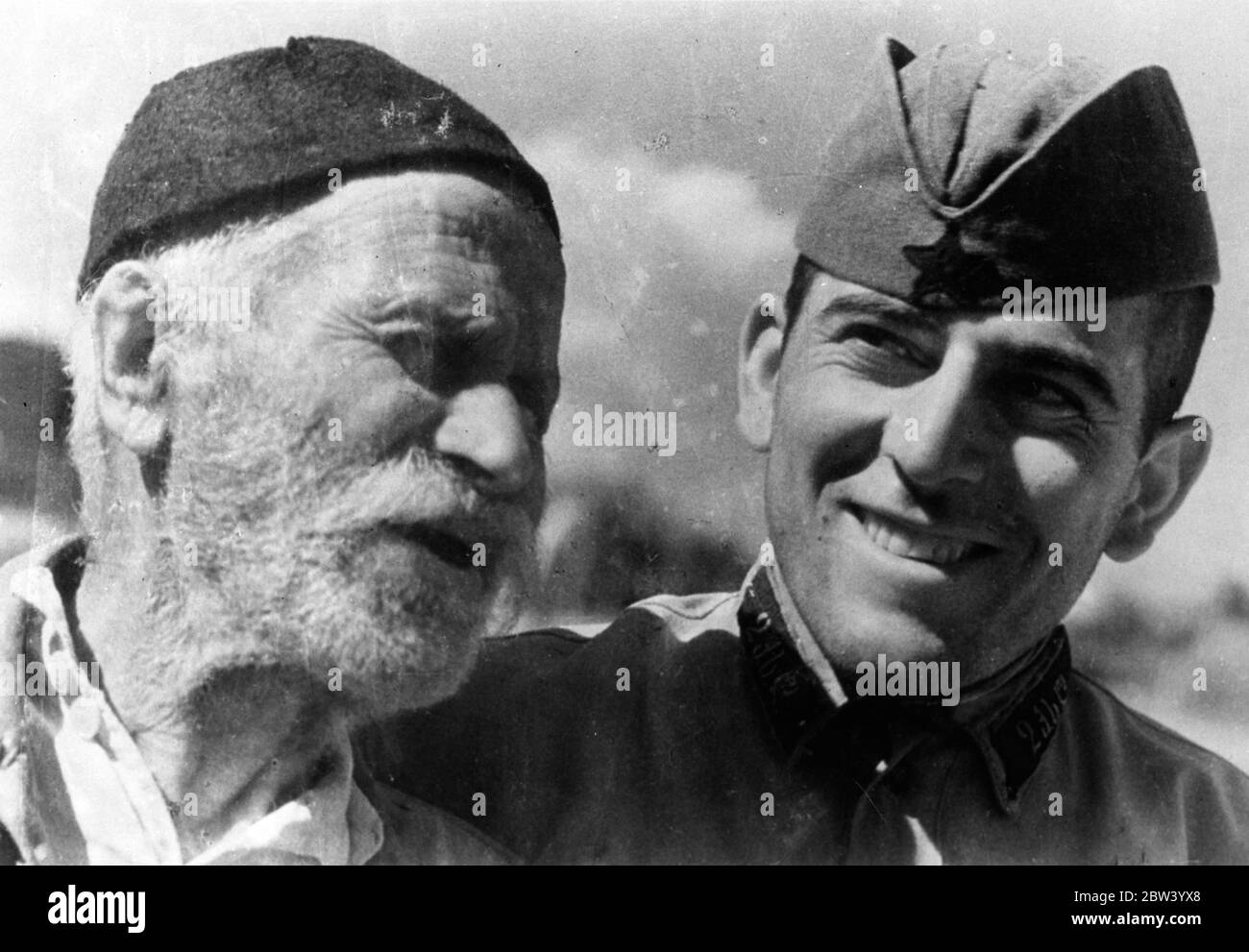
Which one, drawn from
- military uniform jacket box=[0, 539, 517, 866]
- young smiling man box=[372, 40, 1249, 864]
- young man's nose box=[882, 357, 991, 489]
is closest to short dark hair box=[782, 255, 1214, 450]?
young smiling man box=[372, 40, 1249, 864]

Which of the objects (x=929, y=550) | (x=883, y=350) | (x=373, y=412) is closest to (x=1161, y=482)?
(x=929, y=550)

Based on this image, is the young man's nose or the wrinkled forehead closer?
the young man's nose

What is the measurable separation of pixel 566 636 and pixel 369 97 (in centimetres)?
124

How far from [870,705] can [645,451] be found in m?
0.73

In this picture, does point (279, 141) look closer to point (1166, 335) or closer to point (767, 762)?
point (767, 762)

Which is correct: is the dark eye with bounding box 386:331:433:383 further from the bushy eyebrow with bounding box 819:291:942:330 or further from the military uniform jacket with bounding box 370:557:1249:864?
the bushy eyebrow with bounding box 819:291:942:330

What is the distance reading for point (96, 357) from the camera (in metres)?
3.41

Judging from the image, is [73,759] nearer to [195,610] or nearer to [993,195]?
[195,610]

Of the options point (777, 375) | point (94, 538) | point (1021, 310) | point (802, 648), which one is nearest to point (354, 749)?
point (94, 538)

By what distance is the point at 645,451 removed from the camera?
3406mm

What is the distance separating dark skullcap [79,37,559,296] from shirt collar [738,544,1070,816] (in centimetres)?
101

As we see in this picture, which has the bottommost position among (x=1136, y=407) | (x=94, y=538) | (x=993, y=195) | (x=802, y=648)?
(x=802, y=648)

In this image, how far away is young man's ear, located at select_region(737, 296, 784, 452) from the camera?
338 cm

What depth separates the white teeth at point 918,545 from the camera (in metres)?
3.25
